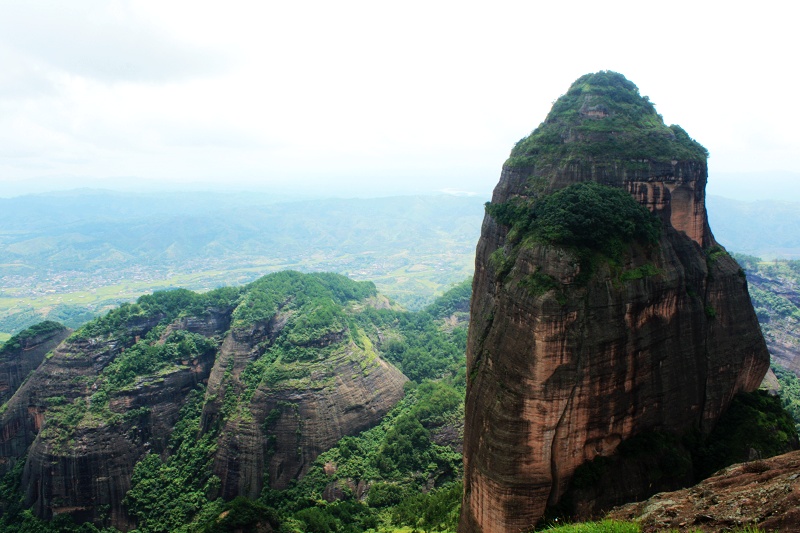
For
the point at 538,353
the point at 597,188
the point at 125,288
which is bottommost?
the point at 125,288

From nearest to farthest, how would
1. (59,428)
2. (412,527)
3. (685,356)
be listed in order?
1. (685,356)
2. (412,527)
3. (59,428)

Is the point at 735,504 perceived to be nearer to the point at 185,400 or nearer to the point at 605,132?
the point at 605,132

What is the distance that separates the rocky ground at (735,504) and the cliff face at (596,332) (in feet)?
12.4

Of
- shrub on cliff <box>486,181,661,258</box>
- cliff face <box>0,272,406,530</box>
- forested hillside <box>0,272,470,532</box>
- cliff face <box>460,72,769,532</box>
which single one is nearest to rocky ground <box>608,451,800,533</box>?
cliff face <box>460,72,769,532</box>

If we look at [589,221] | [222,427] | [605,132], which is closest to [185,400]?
[222,427]

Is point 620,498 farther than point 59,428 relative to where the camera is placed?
No

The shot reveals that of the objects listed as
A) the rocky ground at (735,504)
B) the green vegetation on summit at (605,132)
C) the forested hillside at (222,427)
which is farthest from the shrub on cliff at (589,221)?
the forested hillside at (222,427)

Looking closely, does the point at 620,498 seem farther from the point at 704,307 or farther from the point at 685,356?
the point at 704,307

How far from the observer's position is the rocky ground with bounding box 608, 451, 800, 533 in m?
12.4

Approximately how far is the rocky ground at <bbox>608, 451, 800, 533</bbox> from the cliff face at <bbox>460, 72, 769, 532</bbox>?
3773mm

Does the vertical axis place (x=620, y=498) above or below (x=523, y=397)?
below

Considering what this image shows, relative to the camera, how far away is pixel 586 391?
19.6 metres

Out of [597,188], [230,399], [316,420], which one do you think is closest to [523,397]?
[597,188]

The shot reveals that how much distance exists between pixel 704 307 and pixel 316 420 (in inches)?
1270
